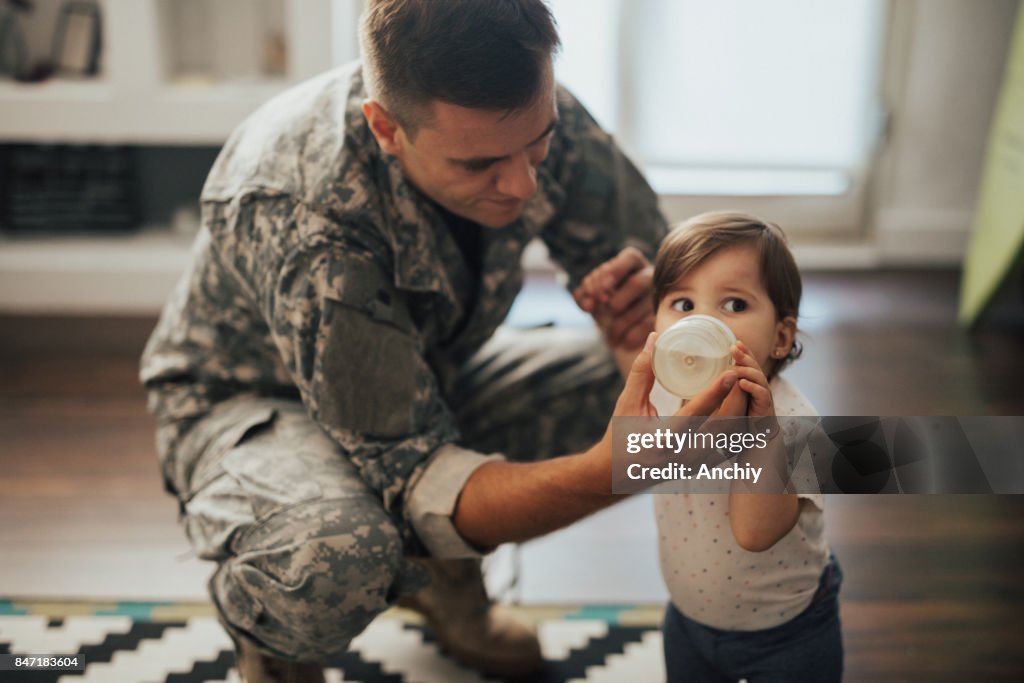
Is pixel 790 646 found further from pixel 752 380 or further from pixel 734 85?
pixel 734 85

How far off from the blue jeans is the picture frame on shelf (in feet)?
7.30

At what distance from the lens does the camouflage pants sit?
117cm

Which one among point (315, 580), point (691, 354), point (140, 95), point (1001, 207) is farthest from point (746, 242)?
point (140, 95)

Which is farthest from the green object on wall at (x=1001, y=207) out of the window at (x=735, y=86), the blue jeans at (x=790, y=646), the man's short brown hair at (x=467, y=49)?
the man's short brown hair at (x=467, y=49)

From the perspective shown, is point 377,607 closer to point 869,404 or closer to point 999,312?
point 869,404

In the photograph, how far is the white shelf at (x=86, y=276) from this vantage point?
8.71ft

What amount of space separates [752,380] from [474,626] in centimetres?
65

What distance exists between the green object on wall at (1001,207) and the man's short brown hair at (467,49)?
1.62 m

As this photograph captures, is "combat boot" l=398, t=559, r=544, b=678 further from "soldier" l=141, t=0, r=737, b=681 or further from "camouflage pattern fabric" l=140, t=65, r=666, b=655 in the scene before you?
"camouflage pattern fabric" l=140, t=65, r=666, b=655

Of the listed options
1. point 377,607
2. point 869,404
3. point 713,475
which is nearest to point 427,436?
point 377,607

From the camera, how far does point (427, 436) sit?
125 centimetres

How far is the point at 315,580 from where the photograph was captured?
116cm

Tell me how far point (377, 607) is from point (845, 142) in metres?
2.33

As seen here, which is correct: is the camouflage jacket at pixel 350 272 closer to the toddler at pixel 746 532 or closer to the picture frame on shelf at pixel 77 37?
the toddler at pixel 746 532
